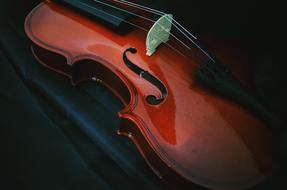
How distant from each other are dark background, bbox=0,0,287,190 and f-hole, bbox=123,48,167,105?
212 millimetres

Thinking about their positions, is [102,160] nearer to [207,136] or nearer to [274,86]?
[207,136]

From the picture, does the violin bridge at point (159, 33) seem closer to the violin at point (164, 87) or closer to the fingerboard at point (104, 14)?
the violin at point (164, 87)

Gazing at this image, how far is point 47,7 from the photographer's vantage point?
114 centimetres

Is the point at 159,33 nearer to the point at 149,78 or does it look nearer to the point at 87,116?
the point at 149,78

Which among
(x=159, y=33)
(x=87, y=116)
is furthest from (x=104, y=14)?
(x=87, y=116)

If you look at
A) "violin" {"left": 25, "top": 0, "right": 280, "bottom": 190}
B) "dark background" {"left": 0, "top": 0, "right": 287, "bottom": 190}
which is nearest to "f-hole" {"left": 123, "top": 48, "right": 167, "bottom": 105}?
"violin" {"left": 25, "top": 0, "right": 280, "bottom": 190}

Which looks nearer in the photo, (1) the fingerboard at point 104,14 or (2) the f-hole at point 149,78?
(2) the f-hole at point 149,78

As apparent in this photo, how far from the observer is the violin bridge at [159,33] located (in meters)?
0.94

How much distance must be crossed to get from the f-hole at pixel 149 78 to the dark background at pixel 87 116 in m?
0.21

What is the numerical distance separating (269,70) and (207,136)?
378 mm

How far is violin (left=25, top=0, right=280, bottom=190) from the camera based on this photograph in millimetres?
763

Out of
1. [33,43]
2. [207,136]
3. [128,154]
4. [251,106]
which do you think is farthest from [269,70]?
[33,43]

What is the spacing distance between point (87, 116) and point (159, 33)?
36 centimetres

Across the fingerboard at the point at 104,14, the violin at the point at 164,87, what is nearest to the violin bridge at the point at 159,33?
the violin at the point at 164,87
